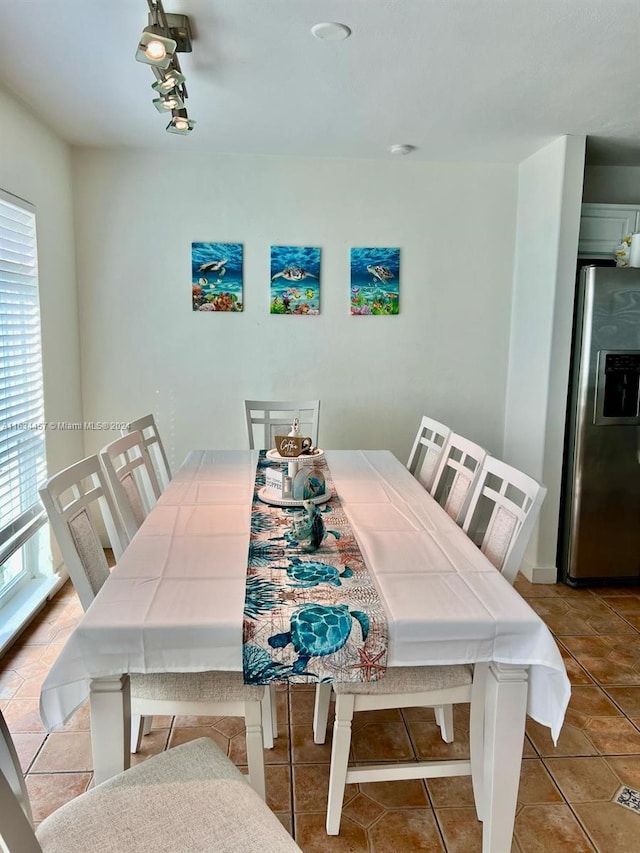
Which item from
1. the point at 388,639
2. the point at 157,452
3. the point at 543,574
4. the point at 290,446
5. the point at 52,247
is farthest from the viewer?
the point at 543,574

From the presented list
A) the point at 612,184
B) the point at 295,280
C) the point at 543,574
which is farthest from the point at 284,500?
the point at 612,184

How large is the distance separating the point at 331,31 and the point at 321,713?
7.72 feet

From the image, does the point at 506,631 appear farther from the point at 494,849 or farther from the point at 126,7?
the point at 126,7

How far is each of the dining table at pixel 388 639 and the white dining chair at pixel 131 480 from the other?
0.37 metres

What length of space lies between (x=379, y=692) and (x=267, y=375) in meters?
2.47

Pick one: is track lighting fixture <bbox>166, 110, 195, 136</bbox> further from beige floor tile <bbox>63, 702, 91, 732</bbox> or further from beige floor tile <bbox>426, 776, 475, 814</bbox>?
beige floor tile <bbox>426, 776, 475, 814</bbox>

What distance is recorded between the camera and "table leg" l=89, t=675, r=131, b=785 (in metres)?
1.40

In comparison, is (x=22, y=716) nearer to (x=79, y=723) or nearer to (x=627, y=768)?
(x=79, y=723)

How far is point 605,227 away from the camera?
11.6 ft

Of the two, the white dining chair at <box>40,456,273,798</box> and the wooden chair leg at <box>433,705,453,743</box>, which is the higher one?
the white dining chair at <box>40,456,273,798</box>

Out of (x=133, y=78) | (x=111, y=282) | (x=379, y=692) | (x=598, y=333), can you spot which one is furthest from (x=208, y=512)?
(x=598, y=333)

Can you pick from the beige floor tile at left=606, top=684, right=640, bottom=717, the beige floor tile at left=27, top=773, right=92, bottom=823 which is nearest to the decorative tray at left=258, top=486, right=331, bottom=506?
the beige floor tile at left=27, top=773, right=92, bottom=823

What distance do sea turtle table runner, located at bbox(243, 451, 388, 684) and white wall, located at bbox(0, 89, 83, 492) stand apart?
204 centimetres

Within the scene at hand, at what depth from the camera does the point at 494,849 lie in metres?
1.56
